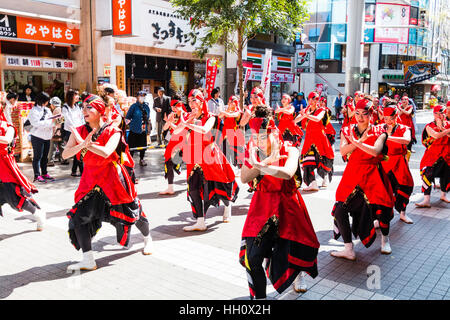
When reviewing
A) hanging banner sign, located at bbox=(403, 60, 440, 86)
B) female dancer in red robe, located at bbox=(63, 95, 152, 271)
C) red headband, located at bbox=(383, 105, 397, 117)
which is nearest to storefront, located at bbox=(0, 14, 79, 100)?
female dancer in red robe, located at bbox=(63, 95, 152, 271)

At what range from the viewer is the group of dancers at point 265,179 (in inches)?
138

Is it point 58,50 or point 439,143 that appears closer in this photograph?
point 439,143

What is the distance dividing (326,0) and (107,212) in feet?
146

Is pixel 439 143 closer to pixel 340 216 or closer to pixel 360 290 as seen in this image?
pixel 340 216

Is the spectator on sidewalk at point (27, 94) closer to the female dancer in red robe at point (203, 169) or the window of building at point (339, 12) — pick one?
the female dancer in red robe at point (203, 169)

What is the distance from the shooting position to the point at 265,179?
3533mm

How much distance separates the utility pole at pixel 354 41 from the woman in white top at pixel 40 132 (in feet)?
45.6

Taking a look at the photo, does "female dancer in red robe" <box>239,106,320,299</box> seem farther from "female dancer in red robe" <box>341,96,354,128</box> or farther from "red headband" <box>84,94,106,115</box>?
"female dancer in red robe" <box>341,96,354,128</box>

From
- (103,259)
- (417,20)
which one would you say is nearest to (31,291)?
(103,259)

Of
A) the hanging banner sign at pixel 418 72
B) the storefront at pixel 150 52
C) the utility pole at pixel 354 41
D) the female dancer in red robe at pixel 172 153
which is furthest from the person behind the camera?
the hanging banner sign at pixel 418 72

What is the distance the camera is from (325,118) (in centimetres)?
854

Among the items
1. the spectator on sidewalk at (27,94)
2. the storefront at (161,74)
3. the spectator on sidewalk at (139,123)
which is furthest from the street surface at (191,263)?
the storefront at (161,74)

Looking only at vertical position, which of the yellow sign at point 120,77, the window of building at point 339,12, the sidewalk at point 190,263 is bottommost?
the sidewalk at point 190,263

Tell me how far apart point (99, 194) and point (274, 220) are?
1.95 meters
